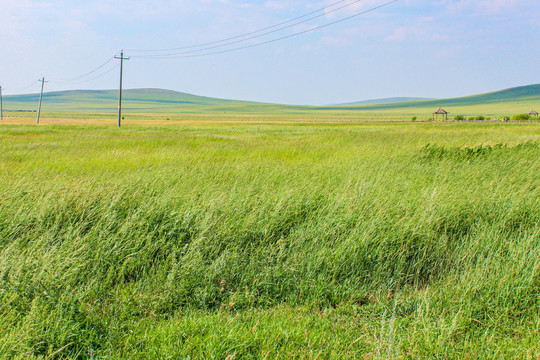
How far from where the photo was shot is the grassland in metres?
2.99

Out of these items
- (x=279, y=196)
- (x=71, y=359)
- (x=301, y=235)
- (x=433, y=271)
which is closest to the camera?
(x=71, y=359)

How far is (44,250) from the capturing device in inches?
171

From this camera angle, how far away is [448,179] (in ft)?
25.7

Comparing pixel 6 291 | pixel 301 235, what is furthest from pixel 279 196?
pixel 6 291

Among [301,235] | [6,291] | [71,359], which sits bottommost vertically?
Answer: [71,359]

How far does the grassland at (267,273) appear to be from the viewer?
2.99 meters

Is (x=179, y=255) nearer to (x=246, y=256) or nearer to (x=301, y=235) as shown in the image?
(x=246, y=256)

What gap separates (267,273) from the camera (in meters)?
3.98

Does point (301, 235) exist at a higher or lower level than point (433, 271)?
higher

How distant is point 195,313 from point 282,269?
111 cm

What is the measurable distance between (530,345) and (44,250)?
4958 millimetres

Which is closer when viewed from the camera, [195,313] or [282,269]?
[195,313]

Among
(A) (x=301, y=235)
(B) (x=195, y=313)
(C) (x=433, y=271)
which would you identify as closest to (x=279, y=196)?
(A) (x=301, y=235)

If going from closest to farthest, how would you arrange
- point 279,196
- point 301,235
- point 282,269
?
1. point 282,269
2. point 301,235
3. point 279,196
